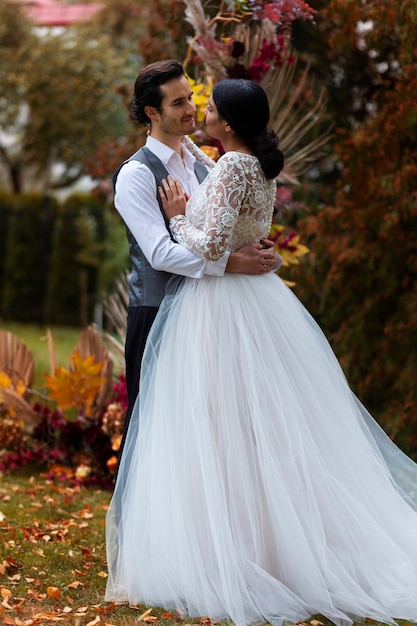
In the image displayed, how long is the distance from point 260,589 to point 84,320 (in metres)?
9.44

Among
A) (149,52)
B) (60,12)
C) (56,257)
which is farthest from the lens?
(60,12)

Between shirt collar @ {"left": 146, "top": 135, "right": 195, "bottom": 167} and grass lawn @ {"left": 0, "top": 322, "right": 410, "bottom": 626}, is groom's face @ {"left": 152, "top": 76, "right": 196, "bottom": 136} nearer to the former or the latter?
shirt collar @ {"left": 146, "top": 135, "right": 195, "bottom": 167}

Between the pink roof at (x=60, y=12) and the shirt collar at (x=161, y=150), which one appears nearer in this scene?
the shirt collar at (x=161, y=150)

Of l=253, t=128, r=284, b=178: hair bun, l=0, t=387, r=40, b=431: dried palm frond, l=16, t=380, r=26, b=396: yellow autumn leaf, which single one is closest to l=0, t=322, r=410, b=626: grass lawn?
l=0, t=387, r=40, b=431: dried palm frond

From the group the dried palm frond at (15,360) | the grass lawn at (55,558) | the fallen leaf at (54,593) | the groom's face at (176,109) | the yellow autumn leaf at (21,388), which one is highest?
the groom's face at (176,109)

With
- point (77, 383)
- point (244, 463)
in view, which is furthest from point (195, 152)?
point (77, 383)

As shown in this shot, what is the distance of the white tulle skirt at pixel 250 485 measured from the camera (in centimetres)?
322

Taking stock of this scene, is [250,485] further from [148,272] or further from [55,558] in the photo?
[55,558]

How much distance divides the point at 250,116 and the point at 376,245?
97.5 inches

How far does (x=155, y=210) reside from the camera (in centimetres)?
347

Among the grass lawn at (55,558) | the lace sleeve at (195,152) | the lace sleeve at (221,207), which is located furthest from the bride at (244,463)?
the lace sleeve at (195,152)

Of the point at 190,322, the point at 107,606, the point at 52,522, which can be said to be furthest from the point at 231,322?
the point at 52,522

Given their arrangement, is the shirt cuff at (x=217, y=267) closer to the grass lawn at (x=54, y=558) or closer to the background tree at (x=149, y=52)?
the grass lawn at (x=54, y=558)

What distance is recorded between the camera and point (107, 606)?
3387 millimetres
